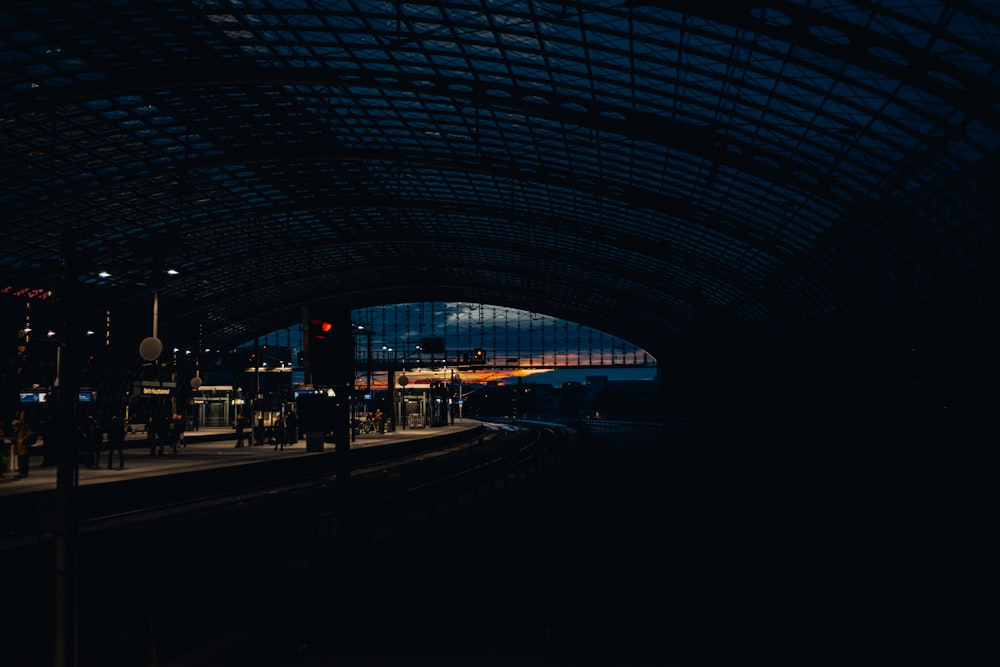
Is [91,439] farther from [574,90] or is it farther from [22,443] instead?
[574,90]

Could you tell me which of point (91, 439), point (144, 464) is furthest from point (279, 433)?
point (91, 439)

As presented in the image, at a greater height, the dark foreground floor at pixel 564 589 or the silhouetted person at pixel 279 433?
the silhouetted person at pixel 279 433

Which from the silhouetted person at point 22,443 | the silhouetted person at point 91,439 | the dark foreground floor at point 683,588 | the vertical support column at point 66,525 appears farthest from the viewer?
the silhouetted person at point 91,439

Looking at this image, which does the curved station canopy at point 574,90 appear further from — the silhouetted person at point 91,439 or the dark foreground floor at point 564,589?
the dark foreground floor at point 564,589

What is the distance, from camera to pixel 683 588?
1227cm

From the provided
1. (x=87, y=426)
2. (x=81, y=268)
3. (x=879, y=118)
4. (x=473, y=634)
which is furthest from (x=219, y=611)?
(x=879, y=118)

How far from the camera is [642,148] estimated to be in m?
47.1

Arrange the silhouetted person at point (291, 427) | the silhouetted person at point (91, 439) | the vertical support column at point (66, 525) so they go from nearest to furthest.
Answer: the vertical support column at point (66, 525) → the silhouetted person at point (91, 439) → the silhouetted person at point (291, 427)

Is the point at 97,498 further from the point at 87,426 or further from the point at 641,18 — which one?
the point at 641,18

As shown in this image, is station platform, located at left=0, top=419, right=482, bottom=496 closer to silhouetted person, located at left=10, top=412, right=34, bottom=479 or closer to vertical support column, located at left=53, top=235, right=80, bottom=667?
silhouetted person, located at left=10, top=412, right=34, bottom=479

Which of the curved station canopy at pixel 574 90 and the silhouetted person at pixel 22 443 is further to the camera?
the curved station canopy at pixel 574 90

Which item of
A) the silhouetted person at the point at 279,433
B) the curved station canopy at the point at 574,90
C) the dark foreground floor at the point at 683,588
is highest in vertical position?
the curved station canopy at the point at 574,90

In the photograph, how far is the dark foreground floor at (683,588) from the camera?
30.9ft

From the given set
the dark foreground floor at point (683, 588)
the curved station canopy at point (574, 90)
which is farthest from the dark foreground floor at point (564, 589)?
the curved station canopy at point (574, 90)
